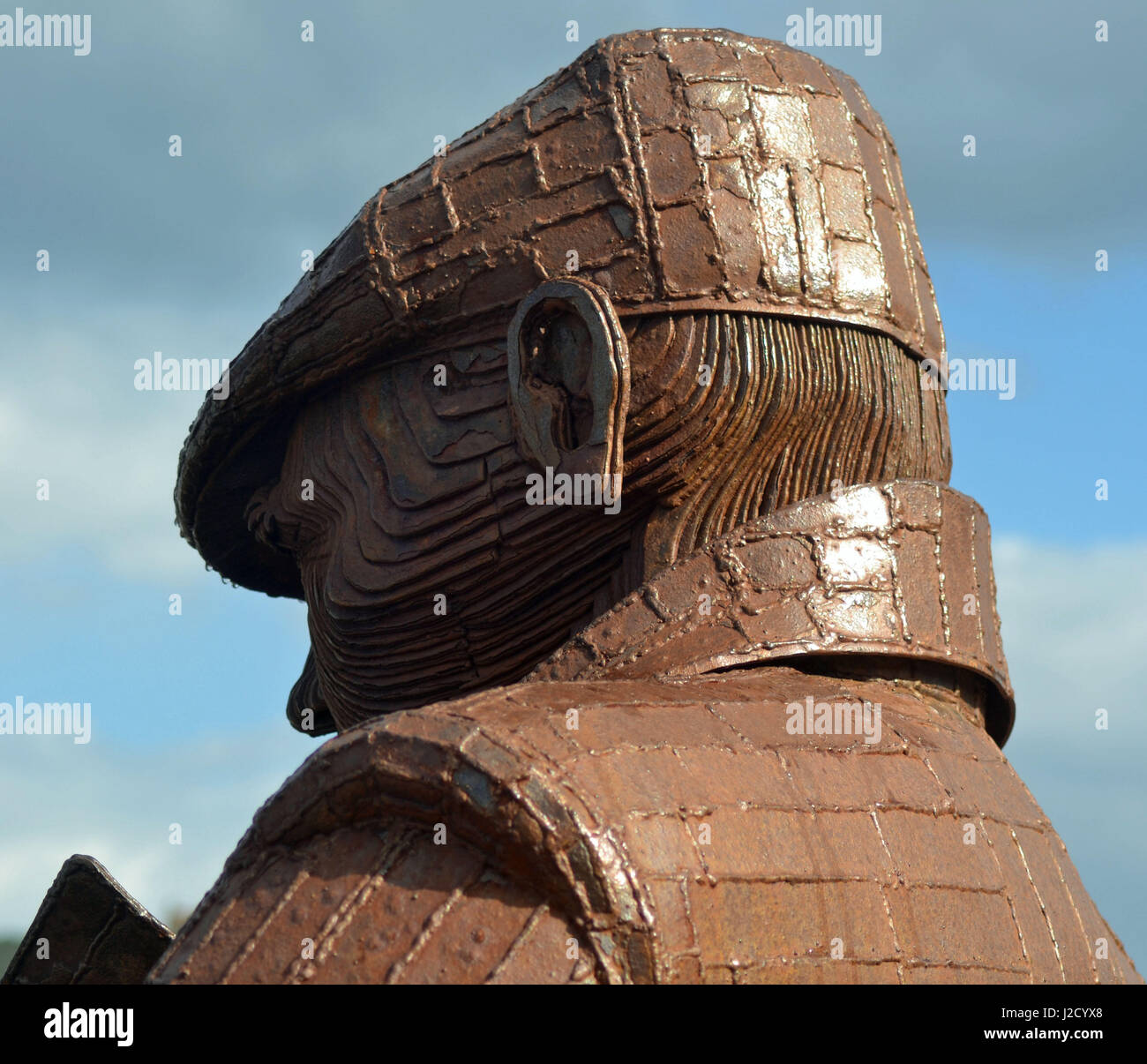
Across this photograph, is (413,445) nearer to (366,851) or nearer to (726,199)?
(726,199)

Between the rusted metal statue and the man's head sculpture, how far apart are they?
0.04 ft

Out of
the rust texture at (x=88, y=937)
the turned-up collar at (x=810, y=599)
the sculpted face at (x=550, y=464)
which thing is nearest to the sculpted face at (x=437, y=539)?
the sculpted face at (x=550, y=464)

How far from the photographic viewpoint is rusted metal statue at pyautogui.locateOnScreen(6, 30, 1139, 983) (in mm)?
3732

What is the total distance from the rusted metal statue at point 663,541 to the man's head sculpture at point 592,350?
0.04ft

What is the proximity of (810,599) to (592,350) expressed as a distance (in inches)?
34.7

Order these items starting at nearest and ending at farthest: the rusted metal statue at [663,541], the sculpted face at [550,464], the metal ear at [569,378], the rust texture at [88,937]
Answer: the rusted metal statue at [663,541] → the metal ear at [569,378] → the sculpted face at [550,464] → the rust texture at [88,937]

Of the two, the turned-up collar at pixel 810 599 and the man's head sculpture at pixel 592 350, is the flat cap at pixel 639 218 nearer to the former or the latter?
the man's head sculpture at pixel 592 350

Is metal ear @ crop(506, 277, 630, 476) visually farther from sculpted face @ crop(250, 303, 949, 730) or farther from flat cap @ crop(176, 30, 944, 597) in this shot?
flat cap @ crop(176, 30, 944, 597)

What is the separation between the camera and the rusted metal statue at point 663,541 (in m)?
3.73

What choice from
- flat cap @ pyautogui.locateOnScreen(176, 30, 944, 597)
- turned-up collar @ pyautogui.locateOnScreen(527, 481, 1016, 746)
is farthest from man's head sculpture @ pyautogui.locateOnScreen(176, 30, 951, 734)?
turned-up collar @ pyautogui.locateOnScreen(527, 481, 1016, 746)

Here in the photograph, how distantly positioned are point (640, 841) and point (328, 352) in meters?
2.14

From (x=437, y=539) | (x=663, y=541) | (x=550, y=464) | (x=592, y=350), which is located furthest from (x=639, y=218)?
(x=437, y=539)

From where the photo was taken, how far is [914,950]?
397 centimetres
